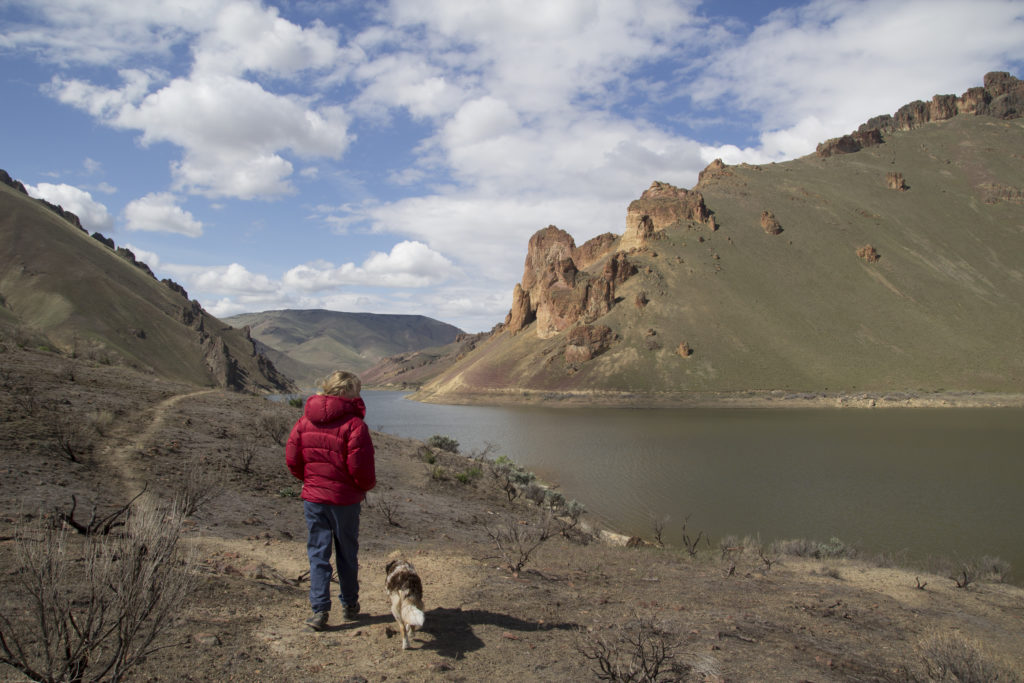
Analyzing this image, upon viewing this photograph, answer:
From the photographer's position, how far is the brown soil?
14.6ft

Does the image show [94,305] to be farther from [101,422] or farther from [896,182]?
[896,182]

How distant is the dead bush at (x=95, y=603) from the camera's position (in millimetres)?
2869

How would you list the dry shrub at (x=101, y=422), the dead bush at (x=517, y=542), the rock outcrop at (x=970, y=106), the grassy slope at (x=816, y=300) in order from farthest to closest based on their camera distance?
the rock outcrop at (x=970, y=106) < the grassy slope at (x=816, y=300) < the dry shrub at (x=101, y=422) < the dead bush at (x=517, y=542)

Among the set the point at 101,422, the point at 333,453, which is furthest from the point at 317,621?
the point at 101,422

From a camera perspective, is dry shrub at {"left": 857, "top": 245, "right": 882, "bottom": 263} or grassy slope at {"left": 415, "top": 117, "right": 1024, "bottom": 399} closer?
grassy slope at {"left": 415, "top": 117, "right": 1024, "bottom": 399}

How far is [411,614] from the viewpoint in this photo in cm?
459

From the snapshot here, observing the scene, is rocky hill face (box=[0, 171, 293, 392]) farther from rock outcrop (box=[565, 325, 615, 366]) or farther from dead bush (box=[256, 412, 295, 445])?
rock outcrop (box=[565, 325, 615, 366])

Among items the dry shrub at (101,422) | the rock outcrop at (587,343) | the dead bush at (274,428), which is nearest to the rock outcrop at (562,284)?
the rock outcrop at (587,343)

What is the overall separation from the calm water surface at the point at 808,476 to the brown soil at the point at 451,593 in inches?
186

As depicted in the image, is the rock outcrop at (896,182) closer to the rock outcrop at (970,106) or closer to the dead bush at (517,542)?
the rock outcrop at (970,106)

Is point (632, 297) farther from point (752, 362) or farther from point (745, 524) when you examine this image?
point (745, 524)

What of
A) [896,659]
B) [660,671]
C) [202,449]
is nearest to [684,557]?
[896,659]

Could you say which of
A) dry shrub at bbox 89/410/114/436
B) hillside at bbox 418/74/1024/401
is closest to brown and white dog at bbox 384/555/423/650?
dry shrub at bbox 89/410/114/436

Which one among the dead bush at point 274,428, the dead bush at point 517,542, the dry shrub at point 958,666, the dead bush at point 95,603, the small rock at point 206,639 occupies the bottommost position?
the dead bush at point 517,542
